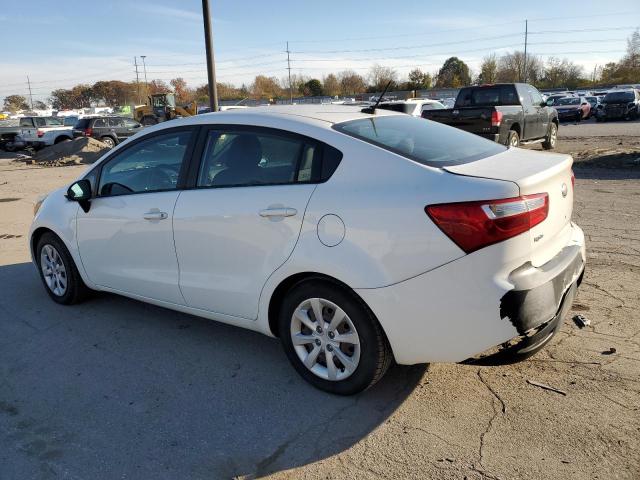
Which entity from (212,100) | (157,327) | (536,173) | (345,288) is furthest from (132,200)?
(212,100)

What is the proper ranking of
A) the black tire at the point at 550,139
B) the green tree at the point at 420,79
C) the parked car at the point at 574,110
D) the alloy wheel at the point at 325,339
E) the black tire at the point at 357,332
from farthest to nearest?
1. the green tree at the point at 420,79
2. the parked car at the point at 574,110
3. the black tire at the point at 550,139
4. the alloy wheel at the point at 325,339
5. the black tire at the point at 357,332

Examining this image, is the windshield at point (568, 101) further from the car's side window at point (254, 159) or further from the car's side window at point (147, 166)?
the car's side window at point (254, 159)

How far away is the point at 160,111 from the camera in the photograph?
139ft

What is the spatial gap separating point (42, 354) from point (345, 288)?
8.34 ft

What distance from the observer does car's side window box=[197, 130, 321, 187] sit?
3328 millimetres

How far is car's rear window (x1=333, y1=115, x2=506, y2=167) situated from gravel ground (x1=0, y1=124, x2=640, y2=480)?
1409 mm

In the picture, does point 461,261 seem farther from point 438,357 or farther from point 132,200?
point 132,200

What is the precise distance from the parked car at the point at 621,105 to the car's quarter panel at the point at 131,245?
34223 millimetres

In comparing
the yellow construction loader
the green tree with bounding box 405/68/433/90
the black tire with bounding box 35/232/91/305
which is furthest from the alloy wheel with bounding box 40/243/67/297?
the green tree with bounding box 405/68/433/90

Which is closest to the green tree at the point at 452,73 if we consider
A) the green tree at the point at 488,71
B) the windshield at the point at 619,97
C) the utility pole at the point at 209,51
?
the green tree at the point at 488,71

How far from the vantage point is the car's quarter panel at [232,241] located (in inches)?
129

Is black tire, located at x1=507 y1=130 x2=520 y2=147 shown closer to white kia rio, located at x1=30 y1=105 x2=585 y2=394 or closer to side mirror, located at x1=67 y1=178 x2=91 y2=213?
white kia rio, located at x1=30 y1=105 x2=585 y2=394

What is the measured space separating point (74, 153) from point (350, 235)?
22.6 m

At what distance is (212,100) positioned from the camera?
12.6m
